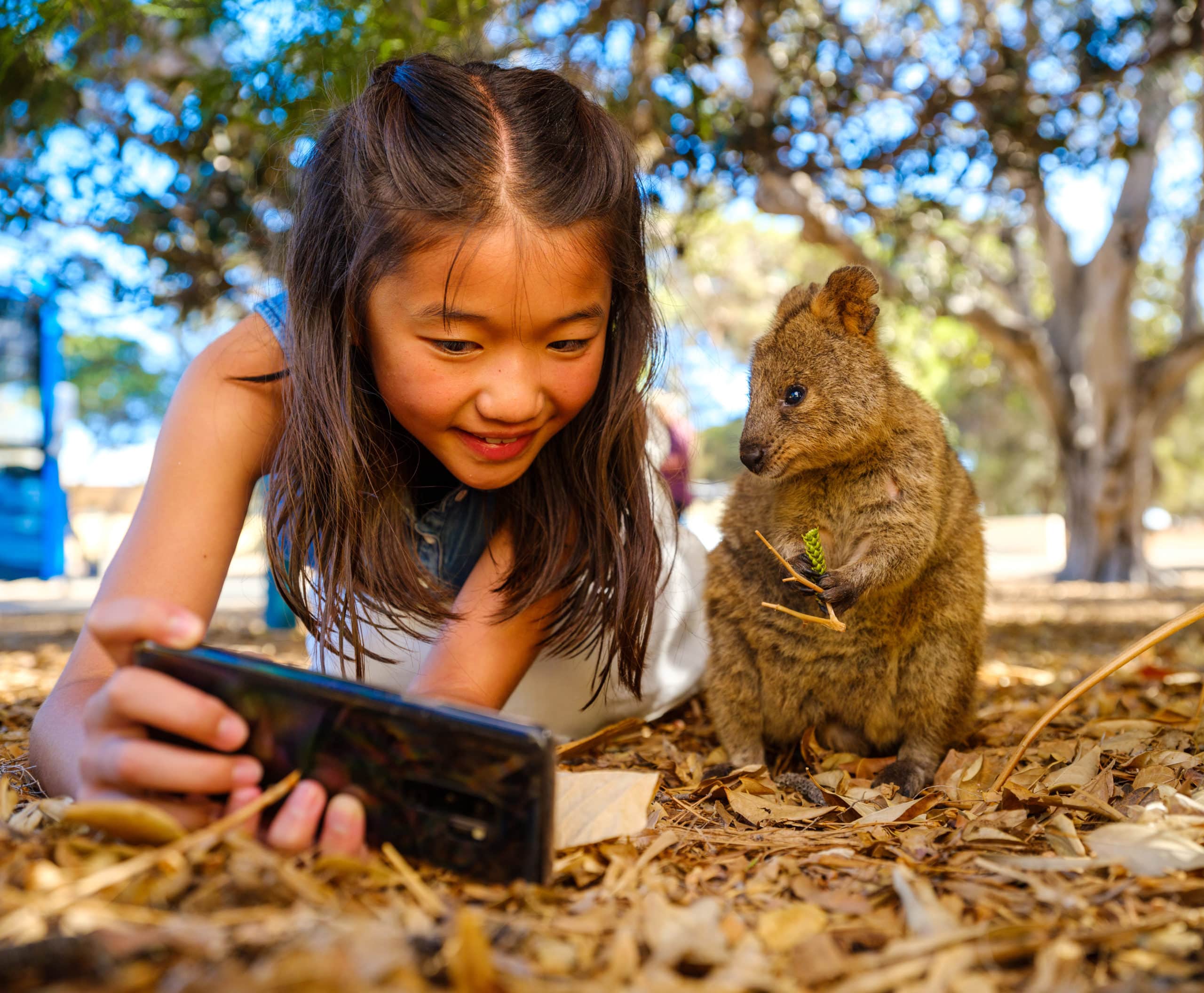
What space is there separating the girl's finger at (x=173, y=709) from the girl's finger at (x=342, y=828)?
159 millimetres

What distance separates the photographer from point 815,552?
2.04 m

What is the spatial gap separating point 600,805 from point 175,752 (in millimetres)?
662

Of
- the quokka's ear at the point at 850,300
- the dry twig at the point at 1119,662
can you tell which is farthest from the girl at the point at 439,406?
the dry twig at the point at 1119,662

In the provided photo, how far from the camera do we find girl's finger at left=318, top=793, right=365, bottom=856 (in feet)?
4.12

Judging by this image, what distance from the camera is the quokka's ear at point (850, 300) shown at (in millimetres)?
2158

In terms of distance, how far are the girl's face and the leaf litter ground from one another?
2.73 feet

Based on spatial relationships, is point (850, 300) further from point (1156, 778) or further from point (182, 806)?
point (182, 806)

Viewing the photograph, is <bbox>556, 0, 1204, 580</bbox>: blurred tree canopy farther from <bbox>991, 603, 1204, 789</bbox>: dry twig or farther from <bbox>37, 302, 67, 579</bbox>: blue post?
<bbox>37, 302, 67, 579</bbox>: blue post

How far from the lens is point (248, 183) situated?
4.85 meters

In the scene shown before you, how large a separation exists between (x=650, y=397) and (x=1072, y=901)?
5.19 feet

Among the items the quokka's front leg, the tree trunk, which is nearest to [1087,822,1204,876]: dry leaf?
the quokka's front leg

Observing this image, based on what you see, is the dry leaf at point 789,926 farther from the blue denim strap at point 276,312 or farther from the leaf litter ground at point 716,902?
the blue denim strap at point 276,312

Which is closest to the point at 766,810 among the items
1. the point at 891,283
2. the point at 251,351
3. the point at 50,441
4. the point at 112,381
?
the point at 251,351

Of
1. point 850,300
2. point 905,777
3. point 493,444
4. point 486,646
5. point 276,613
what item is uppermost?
point 850,300
